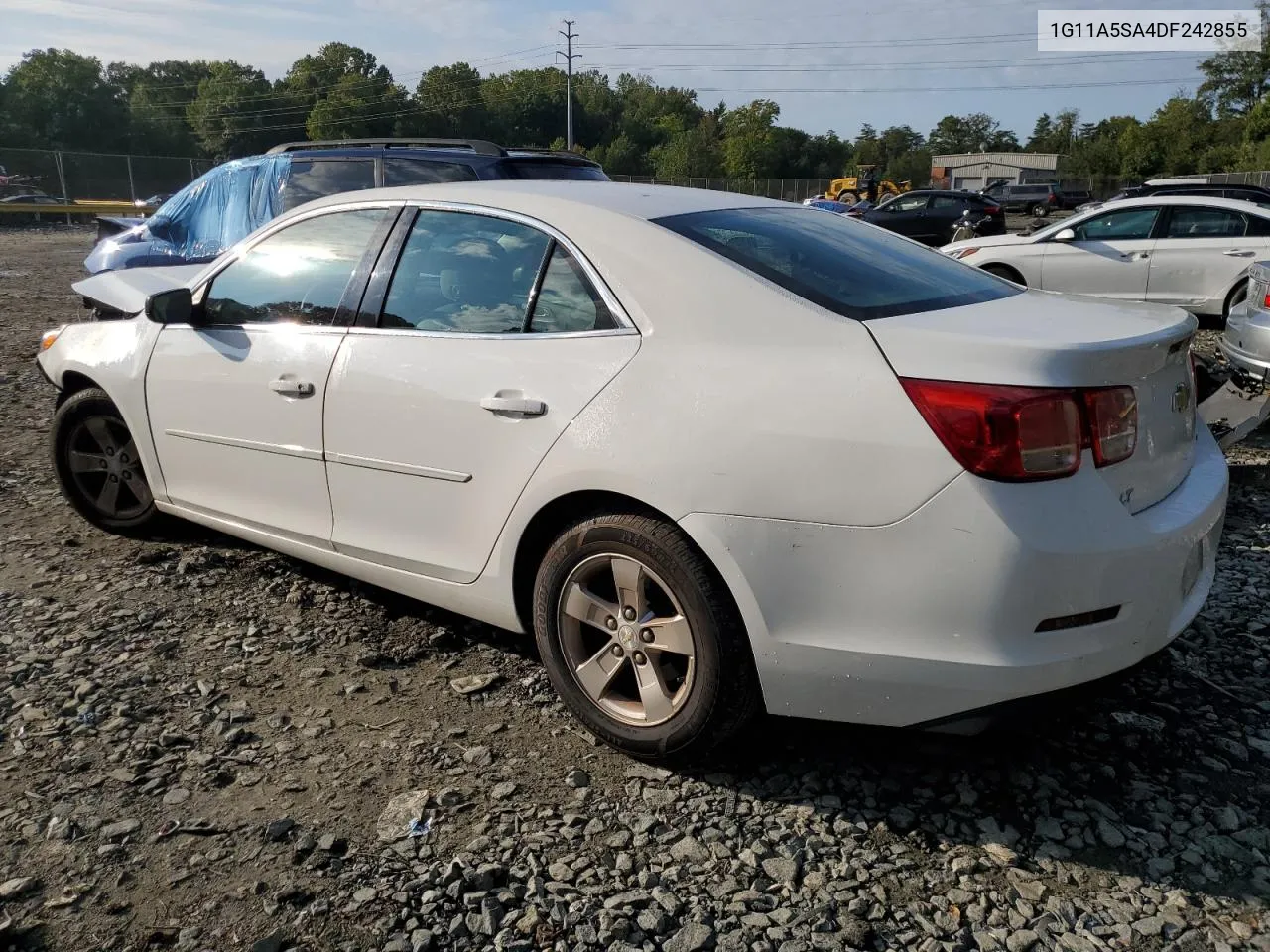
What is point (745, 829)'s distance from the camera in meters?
2.58

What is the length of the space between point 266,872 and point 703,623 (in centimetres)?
123

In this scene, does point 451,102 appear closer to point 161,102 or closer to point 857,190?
point 161,102

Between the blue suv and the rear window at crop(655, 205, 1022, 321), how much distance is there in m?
4.75

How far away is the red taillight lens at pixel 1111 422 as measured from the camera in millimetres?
2295

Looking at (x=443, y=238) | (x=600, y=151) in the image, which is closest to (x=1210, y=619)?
(x=443, y=238)

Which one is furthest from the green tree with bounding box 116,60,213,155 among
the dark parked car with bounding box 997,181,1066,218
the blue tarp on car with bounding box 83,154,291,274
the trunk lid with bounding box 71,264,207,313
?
the trunk lid with bounding box 71,264,207,313

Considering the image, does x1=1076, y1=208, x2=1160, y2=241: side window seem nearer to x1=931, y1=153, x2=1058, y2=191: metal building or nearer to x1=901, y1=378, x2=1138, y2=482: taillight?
x1=901, y1=378, x2=1138, y2=482: taillight

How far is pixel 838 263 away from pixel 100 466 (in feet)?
11.7

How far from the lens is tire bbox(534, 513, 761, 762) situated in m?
2.56

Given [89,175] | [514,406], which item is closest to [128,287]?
[514,406]

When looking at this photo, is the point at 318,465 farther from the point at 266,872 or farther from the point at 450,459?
the point at 266,872

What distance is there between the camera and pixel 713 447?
2.47m

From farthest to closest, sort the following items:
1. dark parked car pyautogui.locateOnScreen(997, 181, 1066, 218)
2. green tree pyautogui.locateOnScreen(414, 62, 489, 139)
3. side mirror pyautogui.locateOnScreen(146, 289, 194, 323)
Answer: green tree pyautogui.locateOnScreen(414, 62, 489, 139) < dark parked car pyautogui.locateOnScreen(997, 181, 1066, 218) < side mirror pyautogui.locateOnScreen(146, 289, 194, 323)

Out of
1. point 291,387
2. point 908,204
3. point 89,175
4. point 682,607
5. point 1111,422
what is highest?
point 89,175
